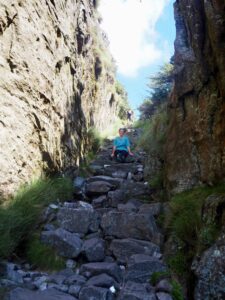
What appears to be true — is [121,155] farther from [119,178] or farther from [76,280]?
[76,280]

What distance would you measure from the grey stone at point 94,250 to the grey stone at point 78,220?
65cm

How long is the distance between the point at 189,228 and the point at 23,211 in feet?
8.68

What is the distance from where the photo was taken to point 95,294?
425 cm

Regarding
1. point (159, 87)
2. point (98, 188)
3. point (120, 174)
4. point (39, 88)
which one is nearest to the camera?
point (39, 88)

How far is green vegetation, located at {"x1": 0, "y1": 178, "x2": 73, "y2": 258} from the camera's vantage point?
16.2 feet

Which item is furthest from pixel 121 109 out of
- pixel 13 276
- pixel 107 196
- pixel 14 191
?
pixel 13 276

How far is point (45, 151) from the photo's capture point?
750cm

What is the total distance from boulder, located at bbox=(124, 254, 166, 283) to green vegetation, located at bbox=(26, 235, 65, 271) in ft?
3.42

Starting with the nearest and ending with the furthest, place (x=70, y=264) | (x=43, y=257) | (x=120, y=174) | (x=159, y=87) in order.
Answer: (x=70, y=264)
(x=43, y=257)
(x=120, y=174)
(x=159, y=87)

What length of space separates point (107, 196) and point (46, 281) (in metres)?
3.38

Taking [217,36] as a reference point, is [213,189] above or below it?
below

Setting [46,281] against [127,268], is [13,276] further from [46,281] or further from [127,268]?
[127,268]

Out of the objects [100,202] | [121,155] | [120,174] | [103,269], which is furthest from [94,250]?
[121,155]

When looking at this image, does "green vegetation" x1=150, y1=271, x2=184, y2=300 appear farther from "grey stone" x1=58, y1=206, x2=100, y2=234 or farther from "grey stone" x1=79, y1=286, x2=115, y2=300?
"grey stone" x1=58, y1=206, x2=100, y2=234
